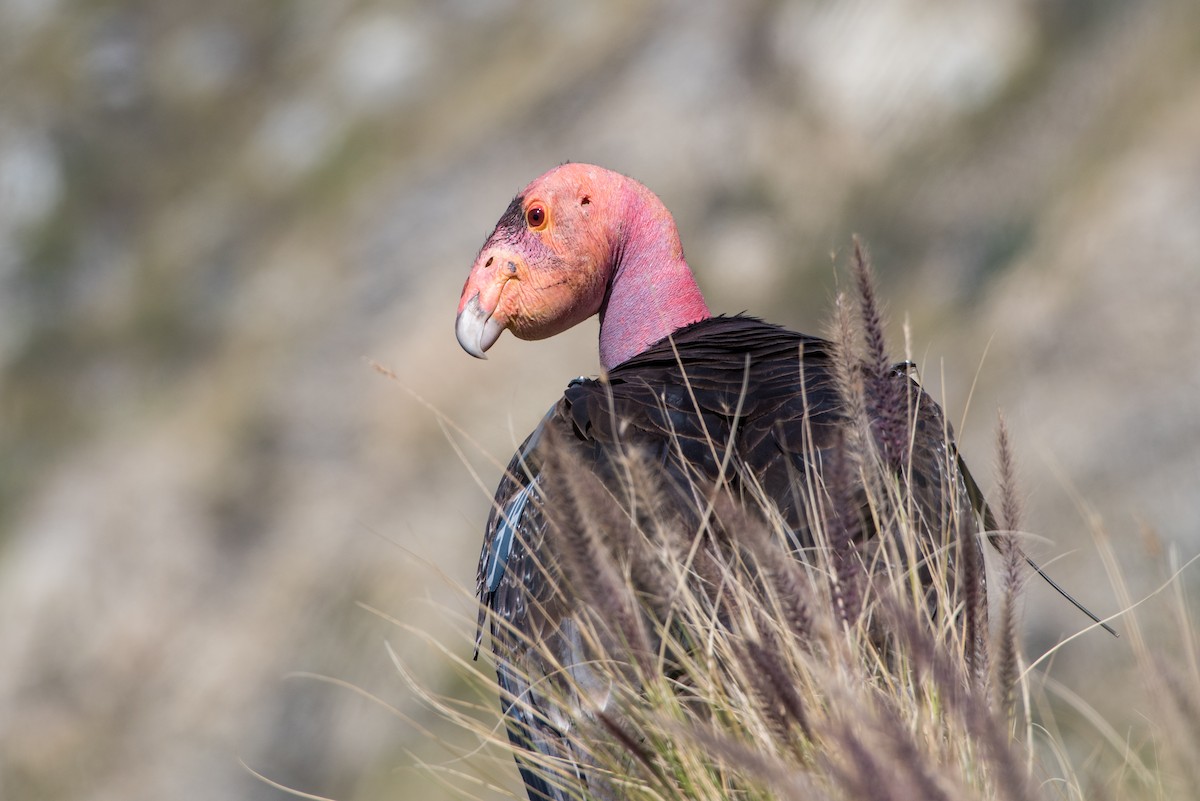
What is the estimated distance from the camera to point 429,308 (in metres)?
16.7

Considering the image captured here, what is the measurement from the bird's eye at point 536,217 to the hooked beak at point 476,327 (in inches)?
13.2

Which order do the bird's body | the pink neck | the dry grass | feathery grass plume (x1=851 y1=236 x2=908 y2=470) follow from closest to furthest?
the dry grass
feathery grass plume (x1=851 y1=236 x2=908 y2=470)
the bird's body
the pink neck

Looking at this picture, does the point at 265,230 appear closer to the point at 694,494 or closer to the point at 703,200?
the point at 703,200

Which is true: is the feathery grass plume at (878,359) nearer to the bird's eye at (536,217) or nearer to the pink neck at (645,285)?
Answer: the pink neck at (645,285)

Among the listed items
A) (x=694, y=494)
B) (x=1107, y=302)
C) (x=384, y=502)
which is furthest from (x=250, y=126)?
(x=694, y=494)

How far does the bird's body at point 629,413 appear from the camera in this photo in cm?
279

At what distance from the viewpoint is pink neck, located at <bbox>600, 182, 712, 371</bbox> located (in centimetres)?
463

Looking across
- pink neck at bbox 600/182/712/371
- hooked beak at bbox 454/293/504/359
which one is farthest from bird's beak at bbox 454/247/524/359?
pink neck at bbox 600/182/712/371

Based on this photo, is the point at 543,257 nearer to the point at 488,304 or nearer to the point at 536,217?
the point at 536,217

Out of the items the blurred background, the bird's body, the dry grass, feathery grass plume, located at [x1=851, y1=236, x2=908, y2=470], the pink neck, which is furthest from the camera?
the blurred background

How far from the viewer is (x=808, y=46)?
16.8m

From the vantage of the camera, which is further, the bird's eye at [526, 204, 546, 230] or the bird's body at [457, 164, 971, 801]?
the bird's eye at [526, 204, 546, 230]

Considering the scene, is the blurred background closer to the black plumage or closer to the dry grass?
the black plumage

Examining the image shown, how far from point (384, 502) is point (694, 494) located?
13087 mm
